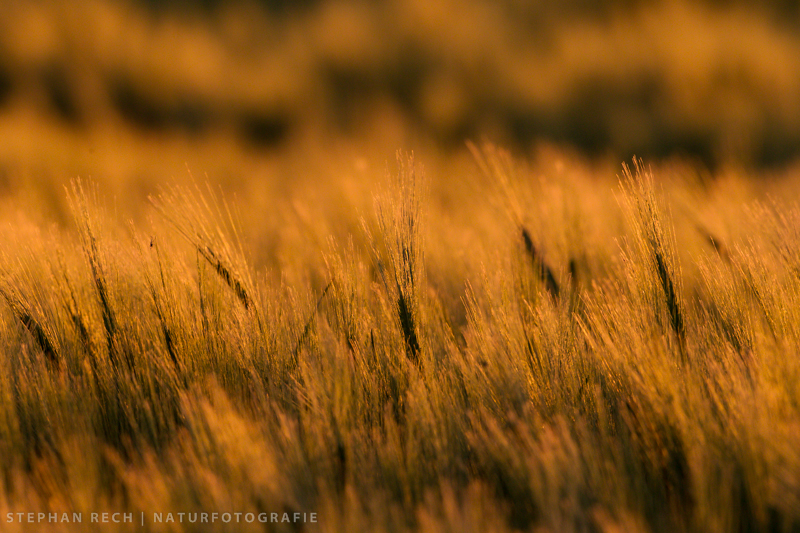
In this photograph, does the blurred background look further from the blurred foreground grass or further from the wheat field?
the wheat field

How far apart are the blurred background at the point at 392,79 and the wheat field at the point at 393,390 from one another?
20.3 ft

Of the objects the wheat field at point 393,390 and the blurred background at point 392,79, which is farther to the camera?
the blurred background at point 392,79

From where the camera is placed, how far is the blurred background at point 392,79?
8.92 metres

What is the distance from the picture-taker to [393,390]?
80.8 inches

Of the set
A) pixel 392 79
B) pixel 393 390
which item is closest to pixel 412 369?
pixel 393 390

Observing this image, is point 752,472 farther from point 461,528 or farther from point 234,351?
point 234,351

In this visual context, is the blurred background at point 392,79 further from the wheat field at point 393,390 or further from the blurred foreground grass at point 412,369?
the wheat field at point 393,390

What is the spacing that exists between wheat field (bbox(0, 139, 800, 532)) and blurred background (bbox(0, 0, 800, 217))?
6184 mm

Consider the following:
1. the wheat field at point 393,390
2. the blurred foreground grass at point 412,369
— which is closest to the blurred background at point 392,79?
the blurred foreground grass at point 412,369

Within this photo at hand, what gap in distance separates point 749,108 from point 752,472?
1007 centimetres

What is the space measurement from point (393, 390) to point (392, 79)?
362 inches

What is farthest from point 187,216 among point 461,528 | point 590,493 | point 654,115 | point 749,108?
point 749,108

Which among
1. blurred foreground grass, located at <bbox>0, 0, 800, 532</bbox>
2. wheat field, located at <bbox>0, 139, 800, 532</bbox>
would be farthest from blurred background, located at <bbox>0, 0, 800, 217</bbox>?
wheat field, located at <bbox>0, 139, 800, 532</bbox>

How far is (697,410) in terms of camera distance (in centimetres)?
163
